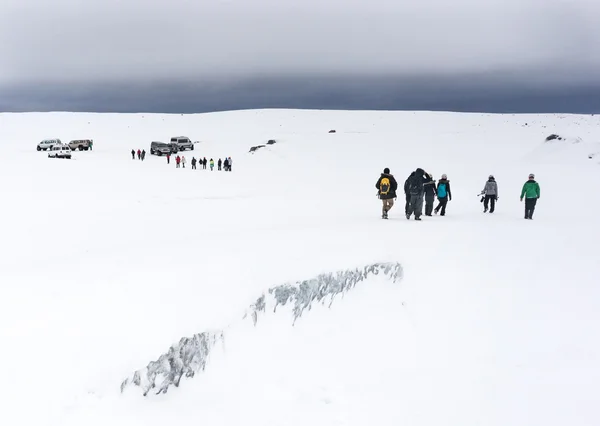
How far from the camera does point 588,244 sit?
12812mm

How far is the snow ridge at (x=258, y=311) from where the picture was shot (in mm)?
5734

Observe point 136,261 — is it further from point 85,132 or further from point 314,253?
point 85,132

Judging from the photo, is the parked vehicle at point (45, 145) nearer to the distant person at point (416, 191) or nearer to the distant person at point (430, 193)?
the distant person at point (430, 193)

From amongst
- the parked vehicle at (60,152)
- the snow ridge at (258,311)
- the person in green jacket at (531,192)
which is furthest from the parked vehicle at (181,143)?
the snow ridge at (258,311)

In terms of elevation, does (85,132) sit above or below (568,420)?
above

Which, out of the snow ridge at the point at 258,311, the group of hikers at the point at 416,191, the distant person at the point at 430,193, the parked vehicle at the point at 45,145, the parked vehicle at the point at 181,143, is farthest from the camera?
the parked vehicle at the point at 181,143

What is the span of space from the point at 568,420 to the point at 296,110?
103 meters

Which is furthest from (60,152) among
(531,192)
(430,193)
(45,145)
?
(531,192)

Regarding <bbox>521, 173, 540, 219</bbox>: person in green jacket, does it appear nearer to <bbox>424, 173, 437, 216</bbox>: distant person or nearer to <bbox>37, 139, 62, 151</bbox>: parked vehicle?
<bbox>424, 173, 437, 216</bbox>: distant person

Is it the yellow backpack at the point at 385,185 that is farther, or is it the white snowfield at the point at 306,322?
the yellow backpack at the point at 385,185

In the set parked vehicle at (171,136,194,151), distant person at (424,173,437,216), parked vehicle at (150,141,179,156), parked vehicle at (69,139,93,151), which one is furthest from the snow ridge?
parked vehicle at (69,139,93,151)

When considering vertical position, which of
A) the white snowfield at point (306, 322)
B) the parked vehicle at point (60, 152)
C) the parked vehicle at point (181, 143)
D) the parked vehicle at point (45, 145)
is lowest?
the white snowfield at point (306, 322)

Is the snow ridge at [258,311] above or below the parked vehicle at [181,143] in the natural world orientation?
below

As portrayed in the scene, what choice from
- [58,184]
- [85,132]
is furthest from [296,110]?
[58,184]
